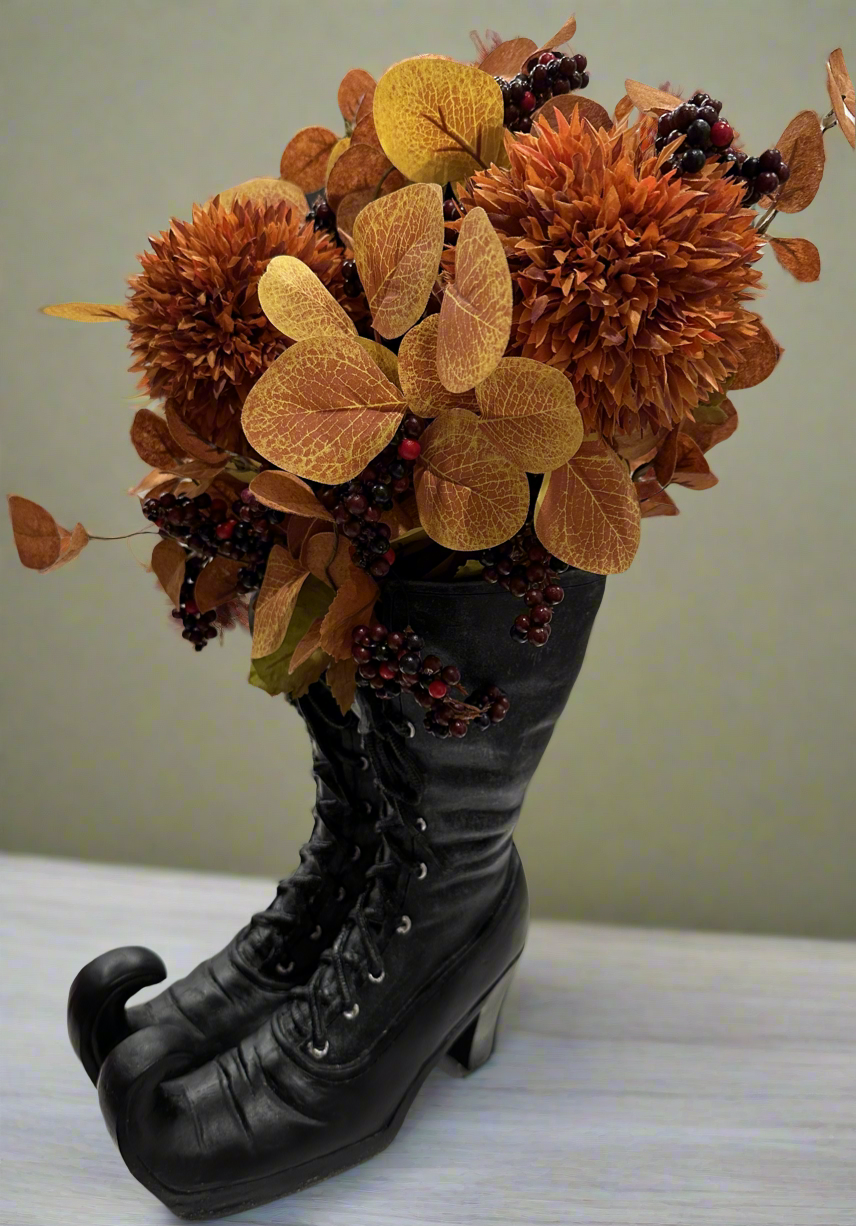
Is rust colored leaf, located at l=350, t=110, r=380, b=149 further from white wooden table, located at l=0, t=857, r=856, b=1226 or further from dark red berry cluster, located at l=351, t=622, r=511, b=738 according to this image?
white wooden table, located at l=0, t=857, r=856, b=1226

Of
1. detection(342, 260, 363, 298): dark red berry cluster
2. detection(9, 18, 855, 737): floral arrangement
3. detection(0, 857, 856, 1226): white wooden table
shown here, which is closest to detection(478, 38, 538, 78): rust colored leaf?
detection(9, 18, 855, 737): floral arrangement

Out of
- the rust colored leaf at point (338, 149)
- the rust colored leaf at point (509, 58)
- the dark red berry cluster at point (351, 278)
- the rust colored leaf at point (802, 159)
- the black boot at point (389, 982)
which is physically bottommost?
the black boot at point (389, 982)

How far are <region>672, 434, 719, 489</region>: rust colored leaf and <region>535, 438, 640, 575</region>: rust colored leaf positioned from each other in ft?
0.27

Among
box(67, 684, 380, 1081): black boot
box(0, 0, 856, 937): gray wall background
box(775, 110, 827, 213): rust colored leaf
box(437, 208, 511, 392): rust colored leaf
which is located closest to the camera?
box(437, 208, 511, 392): rust colored leaf

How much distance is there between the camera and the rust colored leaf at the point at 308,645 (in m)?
0.40

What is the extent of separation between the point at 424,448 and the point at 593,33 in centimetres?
57

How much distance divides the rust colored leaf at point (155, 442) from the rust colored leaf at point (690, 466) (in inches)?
8.5

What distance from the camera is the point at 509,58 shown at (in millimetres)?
434

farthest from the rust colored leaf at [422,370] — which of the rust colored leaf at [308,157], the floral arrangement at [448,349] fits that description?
the rust colored leaf at [308,157]

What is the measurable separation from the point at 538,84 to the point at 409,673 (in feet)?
0.75

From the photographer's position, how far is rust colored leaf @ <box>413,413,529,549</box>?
336 millimetres

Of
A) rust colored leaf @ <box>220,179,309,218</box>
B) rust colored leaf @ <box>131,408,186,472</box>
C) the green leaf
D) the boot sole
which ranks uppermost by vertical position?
rust colored leaf @ <box>220,179,309,218</box>

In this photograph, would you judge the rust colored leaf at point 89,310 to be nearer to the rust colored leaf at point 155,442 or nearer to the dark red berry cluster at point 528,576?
the rust colored leaf at point 155,442

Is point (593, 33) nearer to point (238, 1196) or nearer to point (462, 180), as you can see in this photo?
point (462, 180)
